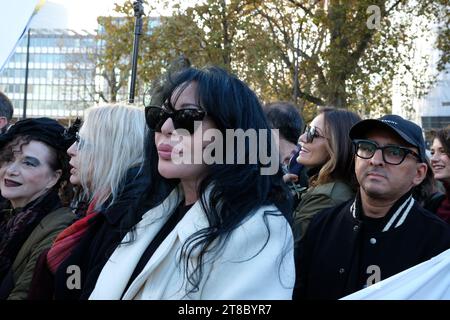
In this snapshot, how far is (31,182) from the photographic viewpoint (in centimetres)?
361

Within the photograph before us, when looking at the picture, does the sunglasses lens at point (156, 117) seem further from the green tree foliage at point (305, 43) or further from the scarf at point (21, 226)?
the green tree foliage at point (305, 43)

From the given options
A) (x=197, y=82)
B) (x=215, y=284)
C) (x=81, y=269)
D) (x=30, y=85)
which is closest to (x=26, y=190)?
(x=81, y=269)

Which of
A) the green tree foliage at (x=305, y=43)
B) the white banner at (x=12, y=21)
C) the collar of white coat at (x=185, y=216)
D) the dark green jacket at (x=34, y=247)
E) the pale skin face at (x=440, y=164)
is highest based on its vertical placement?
the green tree foliage at (x=305, y=43)

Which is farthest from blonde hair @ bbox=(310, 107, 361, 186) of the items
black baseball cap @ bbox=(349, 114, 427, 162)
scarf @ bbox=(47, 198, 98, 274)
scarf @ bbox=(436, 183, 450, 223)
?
scarf @ bbox=(47, 198, 98, 274)

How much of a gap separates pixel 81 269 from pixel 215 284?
744mm

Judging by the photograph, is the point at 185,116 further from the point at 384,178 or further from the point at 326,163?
the point at 326,163

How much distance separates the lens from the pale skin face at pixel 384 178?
2812 millimetres

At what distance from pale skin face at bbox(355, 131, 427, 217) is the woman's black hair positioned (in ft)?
2.24

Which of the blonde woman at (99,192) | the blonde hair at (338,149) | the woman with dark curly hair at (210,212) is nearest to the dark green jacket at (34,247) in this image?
the blonde woman at (99,192)

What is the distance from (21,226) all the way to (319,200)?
5.18ft

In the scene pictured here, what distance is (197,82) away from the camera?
231 cm

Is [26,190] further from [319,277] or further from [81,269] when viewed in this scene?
[319,277]

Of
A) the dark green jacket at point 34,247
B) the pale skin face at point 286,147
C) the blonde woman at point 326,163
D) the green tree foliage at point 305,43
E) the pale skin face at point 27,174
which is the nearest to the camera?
the dark green jacket at point 34,247

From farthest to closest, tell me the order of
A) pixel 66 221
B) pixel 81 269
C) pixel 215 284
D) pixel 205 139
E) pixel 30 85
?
pixel 30 85
pixel 66 221
pixel 81 269
pixel 205 139
pixel 215 284
